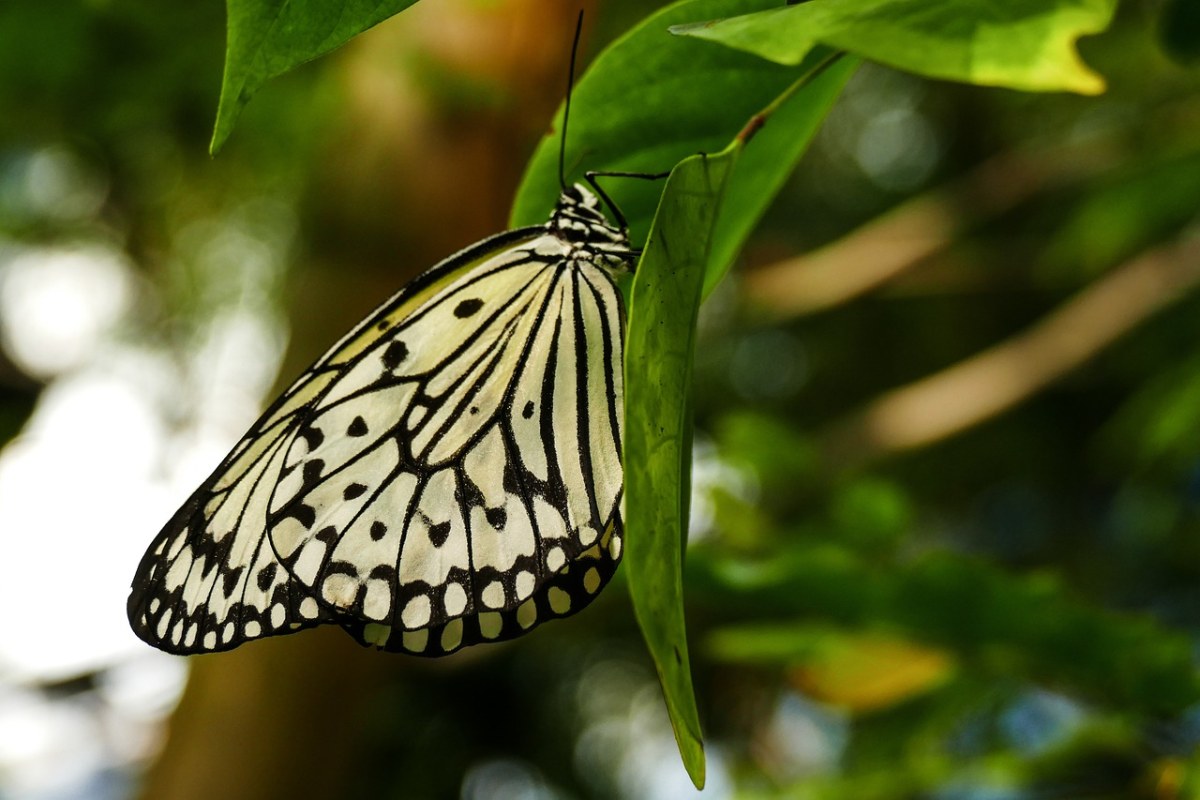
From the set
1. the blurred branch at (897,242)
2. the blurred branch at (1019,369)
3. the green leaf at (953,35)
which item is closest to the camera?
the green leaf at (953,35)

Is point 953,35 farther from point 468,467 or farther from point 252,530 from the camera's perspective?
point 252,530

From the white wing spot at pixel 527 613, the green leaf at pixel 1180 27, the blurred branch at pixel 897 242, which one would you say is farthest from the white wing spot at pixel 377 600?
the blurred branch at pixel 897 242

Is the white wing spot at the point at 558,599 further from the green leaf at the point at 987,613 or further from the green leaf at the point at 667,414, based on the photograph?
the green leaf at the point at 667,414

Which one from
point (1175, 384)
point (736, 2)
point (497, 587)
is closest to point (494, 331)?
point (497, 587)

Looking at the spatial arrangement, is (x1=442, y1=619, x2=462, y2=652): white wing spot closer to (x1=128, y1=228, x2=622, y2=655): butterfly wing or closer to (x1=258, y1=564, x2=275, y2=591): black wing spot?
(x1=128, y1=228, x2=622, y2=655): butterfly wing

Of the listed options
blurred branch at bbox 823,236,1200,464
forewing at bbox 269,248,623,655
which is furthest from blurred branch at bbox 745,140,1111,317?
forewing at bbox 269,248,623,655

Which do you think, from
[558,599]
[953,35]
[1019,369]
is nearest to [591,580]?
[558,599]
